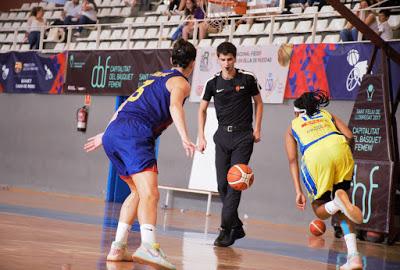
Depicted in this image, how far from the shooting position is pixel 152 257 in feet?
20.5

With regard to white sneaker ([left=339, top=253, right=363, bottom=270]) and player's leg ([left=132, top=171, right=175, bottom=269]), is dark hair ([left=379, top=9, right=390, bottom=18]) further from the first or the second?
player's leg ([left=132, top=171, right=175, bottom=269])

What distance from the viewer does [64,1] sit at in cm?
2273

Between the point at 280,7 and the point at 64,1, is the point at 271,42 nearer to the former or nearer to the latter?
the point at 280,7

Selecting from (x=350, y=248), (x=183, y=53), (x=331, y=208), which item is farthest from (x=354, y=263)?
(x=183, y=53)

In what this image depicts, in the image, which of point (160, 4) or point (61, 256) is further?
point (160, 4)

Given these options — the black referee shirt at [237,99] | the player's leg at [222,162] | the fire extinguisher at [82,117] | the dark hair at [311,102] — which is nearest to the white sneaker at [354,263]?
the dark hair at [311,102]

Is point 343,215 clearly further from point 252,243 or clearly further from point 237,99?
point 252,243

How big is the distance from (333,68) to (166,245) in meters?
6.88

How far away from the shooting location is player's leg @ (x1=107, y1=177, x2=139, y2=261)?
22.5ft

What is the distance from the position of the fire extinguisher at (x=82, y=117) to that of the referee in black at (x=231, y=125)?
9975 mm

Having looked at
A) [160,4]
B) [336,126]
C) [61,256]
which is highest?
[160,4]

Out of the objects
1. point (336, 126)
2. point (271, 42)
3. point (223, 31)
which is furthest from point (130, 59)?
point (336, 126)

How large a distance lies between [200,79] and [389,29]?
4.23 m

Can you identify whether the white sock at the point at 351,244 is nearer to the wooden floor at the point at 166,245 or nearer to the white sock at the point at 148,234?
the wooden floor at the point at 166,245
